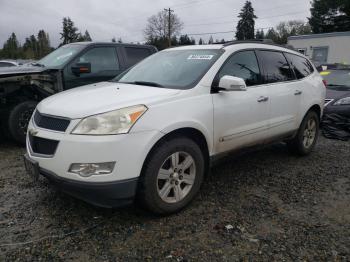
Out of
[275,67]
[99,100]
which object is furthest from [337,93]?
[99,100]

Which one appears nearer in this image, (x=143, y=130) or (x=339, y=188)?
(x=143, y=130)

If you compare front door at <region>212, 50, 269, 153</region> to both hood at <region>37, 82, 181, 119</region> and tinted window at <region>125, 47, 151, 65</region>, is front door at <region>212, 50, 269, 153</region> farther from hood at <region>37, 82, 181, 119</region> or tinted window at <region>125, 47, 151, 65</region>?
tinted window at <region>125, 47, 151, 65</region>

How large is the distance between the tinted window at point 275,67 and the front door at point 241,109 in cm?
19

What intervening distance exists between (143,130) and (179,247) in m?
1.03

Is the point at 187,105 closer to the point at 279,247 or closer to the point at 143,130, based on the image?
the point at 143,130

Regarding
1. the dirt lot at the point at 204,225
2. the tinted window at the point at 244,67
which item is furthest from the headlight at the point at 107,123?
the tinted window at the point at 244,67

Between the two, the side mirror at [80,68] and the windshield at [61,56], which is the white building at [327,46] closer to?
the windshield at [61,56]

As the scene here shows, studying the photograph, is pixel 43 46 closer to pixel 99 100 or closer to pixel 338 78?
pixel 338 78

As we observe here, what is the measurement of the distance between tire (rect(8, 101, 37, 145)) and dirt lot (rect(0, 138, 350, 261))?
1275mm

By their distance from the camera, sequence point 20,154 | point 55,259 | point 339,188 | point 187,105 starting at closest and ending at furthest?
point 55,259 → point 187,105 → point 339,188 → point 20,154

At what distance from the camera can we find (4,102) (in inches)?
217

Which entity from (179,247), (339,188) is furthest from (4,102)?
(339,188)

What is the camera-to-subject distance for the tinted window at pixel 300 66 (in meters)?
4.96

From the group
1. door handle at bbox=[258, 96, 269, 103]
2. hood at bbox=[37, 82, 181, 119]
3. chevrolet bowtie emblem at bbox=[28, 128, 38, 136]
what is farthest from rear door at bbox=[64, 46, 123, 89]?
door handle at bbox=[258, 96, 269, 103]
